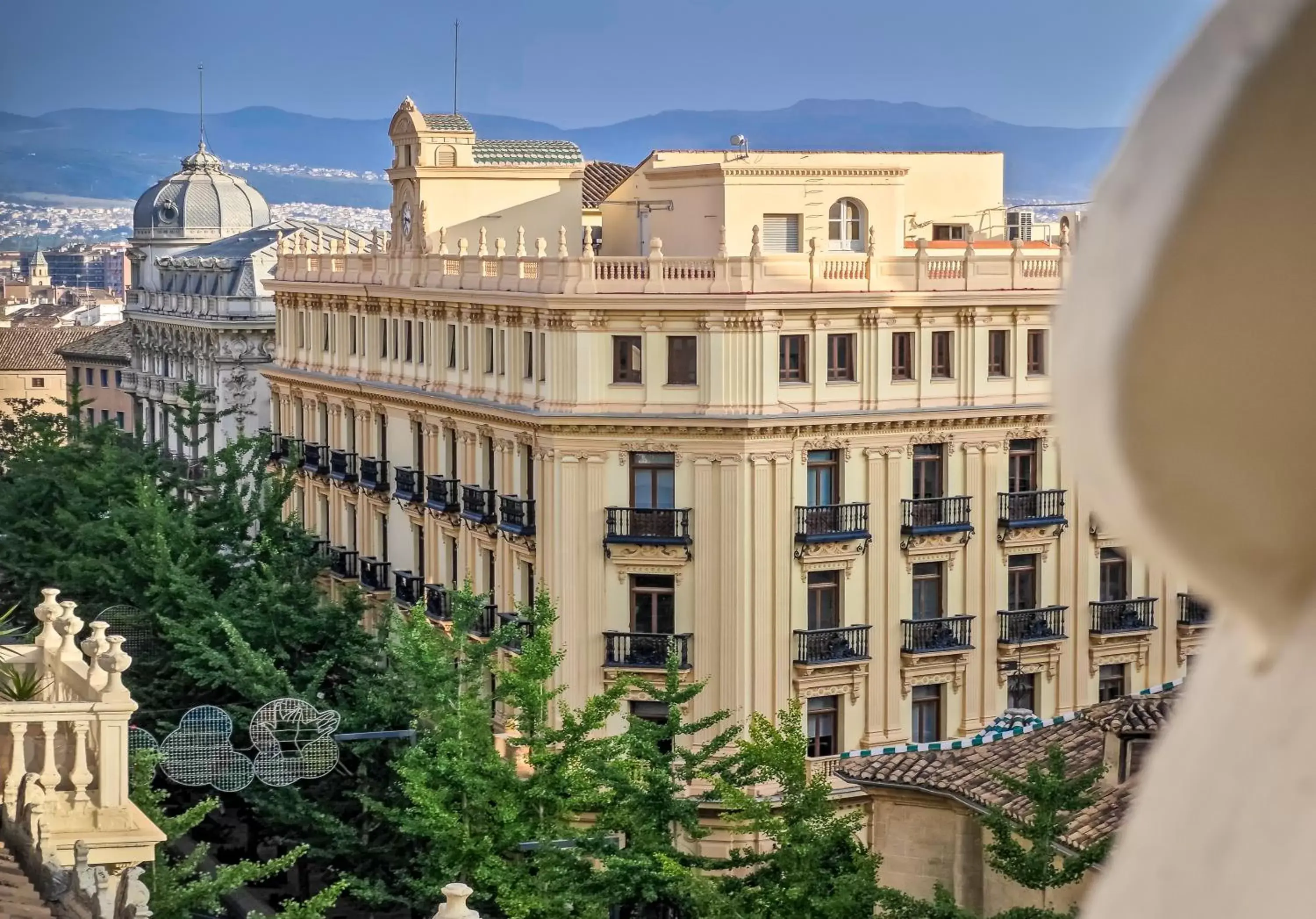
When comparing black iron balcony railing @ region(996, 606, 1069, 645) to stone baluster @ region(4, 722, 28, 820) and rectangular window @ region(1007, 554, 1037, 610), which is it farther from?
stone baluster @ region(4, 722, 28, 820)

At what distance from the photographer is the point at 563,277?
1784 inches

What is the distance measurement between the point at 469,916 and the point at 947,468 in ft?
103

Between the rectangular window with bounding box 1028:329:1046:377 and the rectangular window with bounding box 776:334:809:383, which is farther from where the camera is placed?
the rectangular window with bounding box 1028:329:1046:377

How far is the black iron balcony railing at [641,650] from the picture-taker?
45.2 meters

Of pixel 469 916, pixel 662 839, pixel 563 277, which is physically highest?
pixel 563 277

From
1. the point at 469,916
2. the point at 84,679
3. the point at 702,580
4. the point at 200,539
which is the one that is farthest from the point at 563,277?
the point at 469,916

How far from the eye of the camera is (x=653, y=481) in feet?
151

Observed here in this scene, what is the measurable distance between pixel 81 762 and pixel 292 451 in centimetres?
3990

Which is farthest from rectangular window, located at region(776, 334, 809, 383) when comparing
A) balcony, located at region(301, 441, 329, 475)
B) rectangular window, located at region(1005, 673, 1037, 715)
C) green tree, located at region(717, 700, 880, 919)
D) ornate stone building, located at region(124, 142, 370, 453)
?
ornate stone building, located at region(124, 142, 370, 453)

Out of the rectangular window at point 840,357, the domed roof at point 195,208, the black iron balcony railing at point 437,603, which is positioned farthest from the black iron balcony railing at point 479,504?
the domed roof at point 195,208

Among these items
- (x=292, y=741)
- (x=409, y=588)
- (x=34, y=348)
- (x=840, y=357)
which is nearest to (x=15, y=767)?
(x=292, y=741)

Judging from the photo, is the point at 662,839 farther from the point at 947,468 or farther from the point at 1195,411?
the point at 1195,411

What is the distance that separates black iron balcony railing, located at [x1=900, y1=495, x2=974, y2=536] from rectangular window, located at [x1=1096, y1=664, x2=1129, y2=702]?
4.52 meters

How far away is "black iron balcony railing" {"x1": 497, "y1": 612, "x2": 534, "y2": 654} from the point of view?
4300cm
